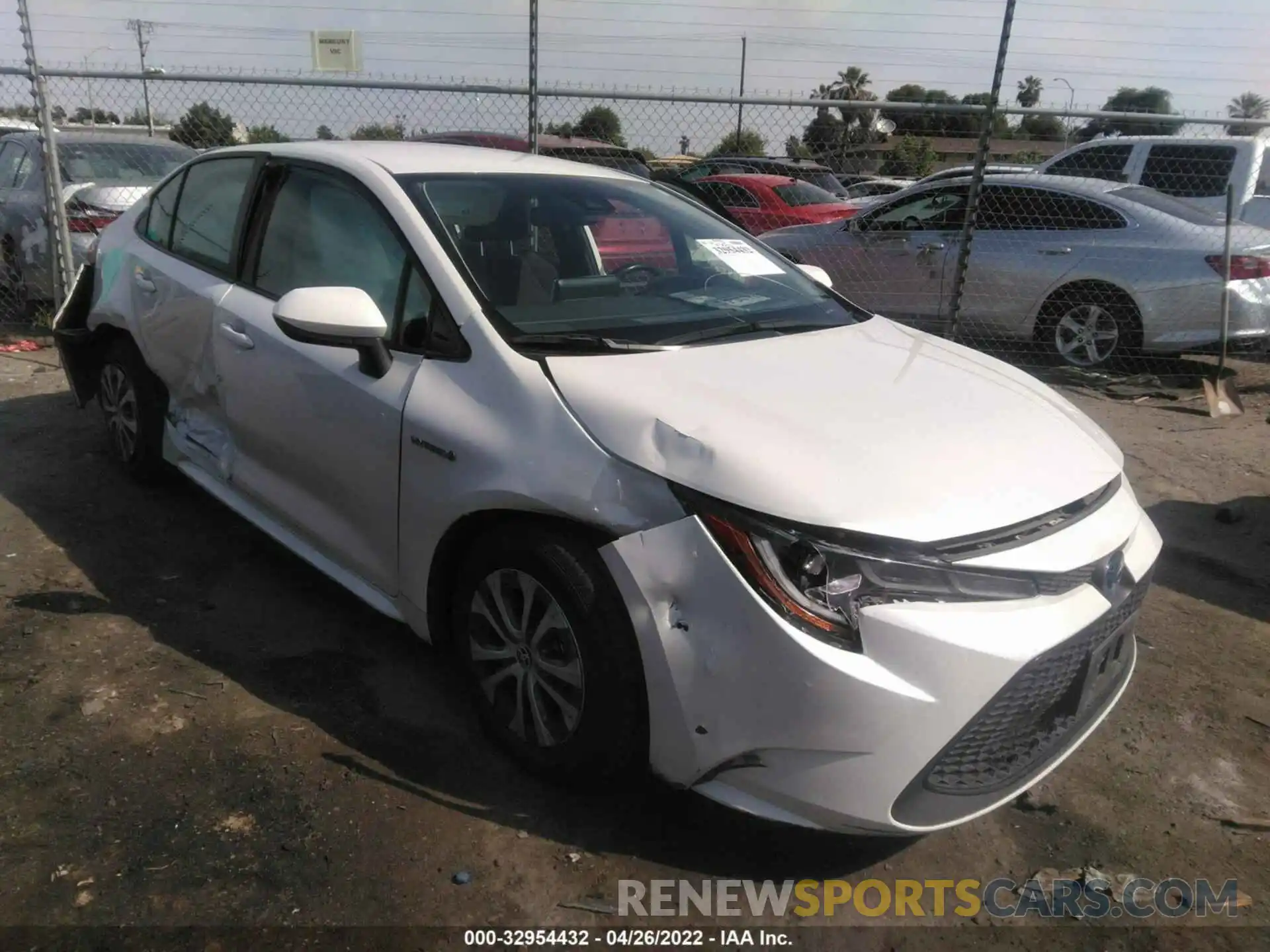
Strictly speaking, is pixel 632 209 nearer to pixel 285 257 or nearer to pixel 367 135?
pixel 285 257

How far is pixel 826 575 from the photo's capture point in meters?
2.11

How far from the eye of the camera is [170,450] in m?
4.24

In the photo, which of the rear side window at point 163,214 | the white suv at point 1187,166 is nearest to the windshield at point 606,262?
the rear side window at point 163,214

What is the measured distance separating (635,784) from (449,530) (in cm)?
82

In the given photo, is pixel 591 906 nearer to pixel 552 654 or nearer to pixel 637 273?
pixel 552 654

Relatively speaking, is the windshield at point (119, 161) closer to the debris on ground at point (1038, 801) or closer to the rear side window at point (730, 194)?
the rear side window at point (730, 194)

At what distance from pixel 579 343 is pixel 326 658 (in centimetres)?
144

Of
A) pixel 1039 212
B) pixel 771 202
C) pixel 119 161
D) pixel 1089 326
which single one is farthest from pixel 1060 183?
pixel 119 161

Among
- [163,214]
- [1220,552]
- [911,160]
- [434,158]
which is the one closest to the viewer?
[434,158]

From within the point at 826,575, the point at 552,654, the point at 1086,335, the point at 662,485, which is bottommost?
the point at 1086,335

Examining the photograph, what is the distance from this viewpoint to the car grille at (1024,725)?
7.09 ft

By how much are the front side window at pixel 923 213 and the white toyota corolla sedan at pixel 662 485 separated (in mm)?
4872

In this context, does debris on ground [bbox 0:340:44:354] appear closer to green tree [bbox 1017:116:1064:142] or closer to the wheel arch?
the wheel arch

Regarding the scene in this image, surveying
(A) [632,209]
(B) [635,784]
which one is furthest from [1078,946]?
(A) [632,209]
